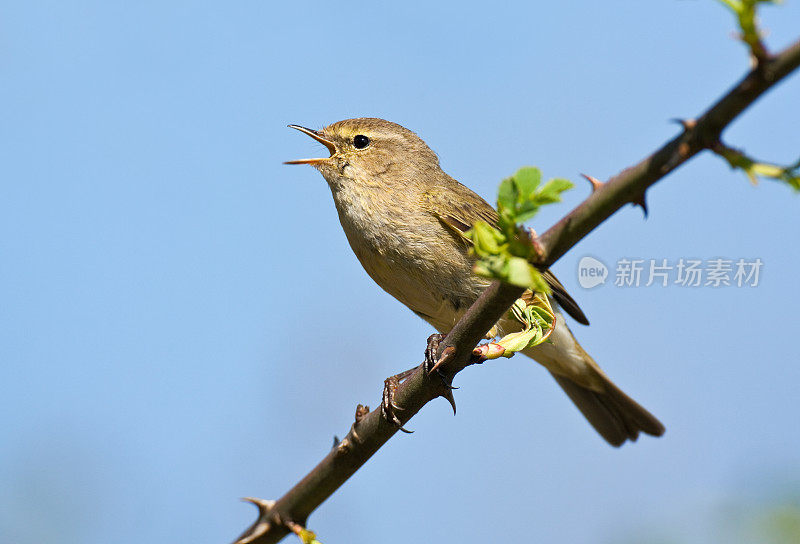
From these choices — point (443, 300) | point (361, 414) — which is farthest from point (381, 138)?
point (361, 414)

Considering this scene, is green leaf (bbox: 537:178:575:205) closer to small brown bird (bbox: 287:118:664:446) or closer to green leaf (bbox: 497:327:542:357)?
green leaf (bbox: 497:327:542:357)

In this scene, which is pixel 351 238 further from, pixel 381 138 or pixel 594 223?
pixel 594 223

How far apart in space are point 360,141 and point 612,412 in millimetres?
2591

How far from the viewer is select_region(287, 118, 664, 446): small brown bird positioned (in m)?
4.31

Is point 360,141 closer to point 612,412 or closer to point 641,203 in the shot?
point 612,412

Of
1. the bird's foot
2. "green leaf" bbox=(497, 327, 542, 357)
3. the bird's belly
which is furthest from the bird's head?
"green leaf" bbox=(497, 327, 542, 357)

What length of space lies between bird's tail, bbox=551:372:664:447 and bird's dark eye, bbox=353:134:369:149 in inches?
85.6

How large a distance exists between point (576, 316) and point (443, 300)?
115 cm

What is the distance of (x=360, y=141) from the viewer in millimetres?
5320

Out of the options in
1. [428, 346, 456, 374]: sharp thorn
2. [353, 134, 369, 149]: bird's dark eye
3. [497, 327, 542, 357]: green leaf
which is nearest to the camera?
[428, 346, 456, 374]: sharp thorn

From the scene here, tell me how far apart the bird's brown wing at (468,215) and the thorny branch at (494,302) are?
1.93 metres

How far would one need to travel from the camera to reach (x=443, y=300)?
4.31 m

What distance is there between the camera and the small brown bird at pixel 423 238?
431cm

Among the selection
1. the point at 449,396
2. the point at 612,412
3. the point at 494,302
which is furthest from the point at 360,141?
the point at 494,302
